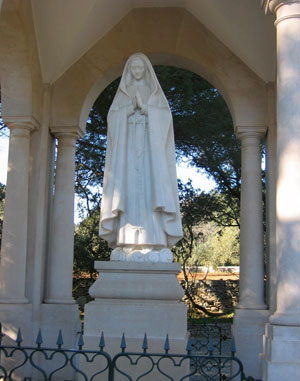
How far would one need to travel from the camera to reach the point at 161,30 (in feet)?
41.7

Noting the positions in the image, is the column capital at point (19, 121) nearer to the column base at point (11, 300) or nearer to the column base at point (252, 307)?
the column base at point (11, 300)

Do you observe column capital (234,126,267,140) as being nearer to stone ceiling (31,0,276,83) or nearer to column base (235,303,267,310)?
stone ceiling (31,0,276,83)

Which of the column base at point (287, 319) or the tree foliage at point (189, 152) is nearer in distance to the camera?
the column base at point (287, 319)

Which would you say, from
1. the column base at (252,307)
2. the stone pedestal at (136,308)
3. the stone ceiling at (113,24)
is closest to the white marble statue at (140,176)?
the stone pedestal at (136,308)

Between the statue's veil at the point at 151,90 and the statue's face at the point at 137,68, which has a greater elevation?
the statue's face at the point at 137,68

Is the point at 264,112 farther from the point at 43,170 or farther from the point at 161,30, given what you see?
the point at 43,170

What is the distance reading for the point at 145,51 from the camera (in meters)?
12.8

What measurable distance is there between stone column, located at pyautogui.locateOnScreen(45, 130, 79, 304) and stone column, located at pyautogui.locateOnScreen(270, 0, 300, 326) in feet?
18.9

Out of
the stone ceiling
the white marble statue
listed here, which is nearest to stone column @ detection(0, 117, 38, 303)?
the stone ceiling

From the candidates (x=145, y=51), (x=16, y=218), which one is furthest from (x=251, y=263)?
(x=145, y=51)

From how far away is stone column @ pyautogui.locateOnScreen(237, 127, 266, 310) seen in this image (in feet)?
37.7

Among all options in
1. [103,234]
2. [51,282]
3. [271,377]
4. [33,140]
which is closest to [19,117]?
[33,140]

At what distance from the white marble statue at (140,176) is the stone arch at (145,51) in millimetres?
3850

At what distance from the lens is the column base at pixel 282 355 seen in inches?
273
